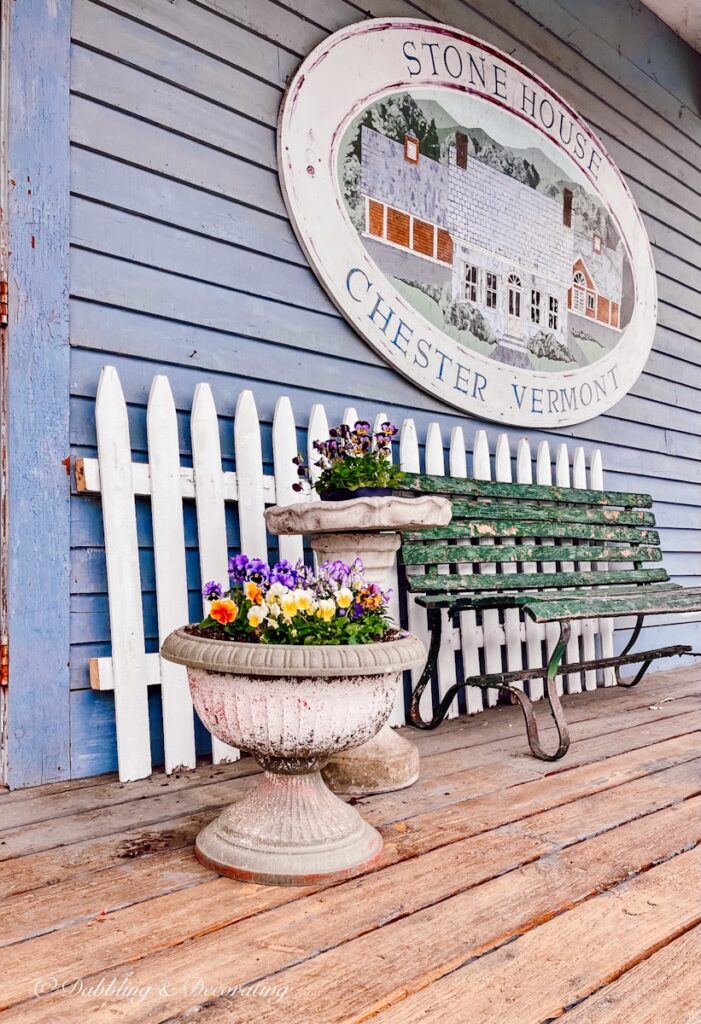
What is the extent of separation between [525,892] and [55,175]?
242cm

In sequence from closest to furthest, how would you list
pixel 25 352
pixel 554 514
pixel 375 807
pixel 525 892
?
1. pixel 525 892
2. pixel 375 807
3. pixel 25 352
4. pixel 554 514

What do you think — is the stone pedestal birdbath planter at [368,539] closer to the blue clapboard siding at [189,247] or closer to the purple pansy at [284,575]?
the purple pansy at [284,575]

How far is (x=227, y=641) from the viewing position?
76.3 inches

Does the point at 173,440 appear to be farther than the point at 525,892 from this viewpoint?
Yes

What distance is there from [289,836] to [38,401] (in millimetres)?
1506

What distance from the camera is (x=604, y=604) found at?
309cm

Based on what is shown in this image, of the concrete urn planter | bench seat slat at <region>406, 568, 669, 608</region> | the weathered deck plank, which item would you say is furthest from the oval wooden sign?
the weathered deck plank

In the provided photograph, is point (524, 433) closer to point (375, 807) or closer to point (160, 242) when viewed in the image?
point (160, 242)

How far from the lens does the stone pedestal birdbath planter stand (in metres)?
2.42

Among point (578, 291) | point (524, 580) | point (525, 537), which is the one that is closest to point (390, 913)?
point (524, 580)

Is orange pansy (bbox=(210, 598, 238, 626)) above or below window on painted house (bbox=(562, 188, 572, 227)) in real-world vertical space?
below

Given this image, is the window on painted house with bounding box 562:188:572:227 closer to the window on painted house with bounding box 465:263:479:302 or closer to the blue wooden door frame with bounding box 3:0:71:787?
the window on painted house with bounding box 465:263:479:302

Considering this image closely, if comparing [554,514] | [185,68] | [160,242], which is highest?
[185,68]

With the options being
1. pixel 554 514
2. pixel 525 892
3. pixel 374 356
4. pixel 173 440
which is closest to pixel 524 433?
pixel 554 514
